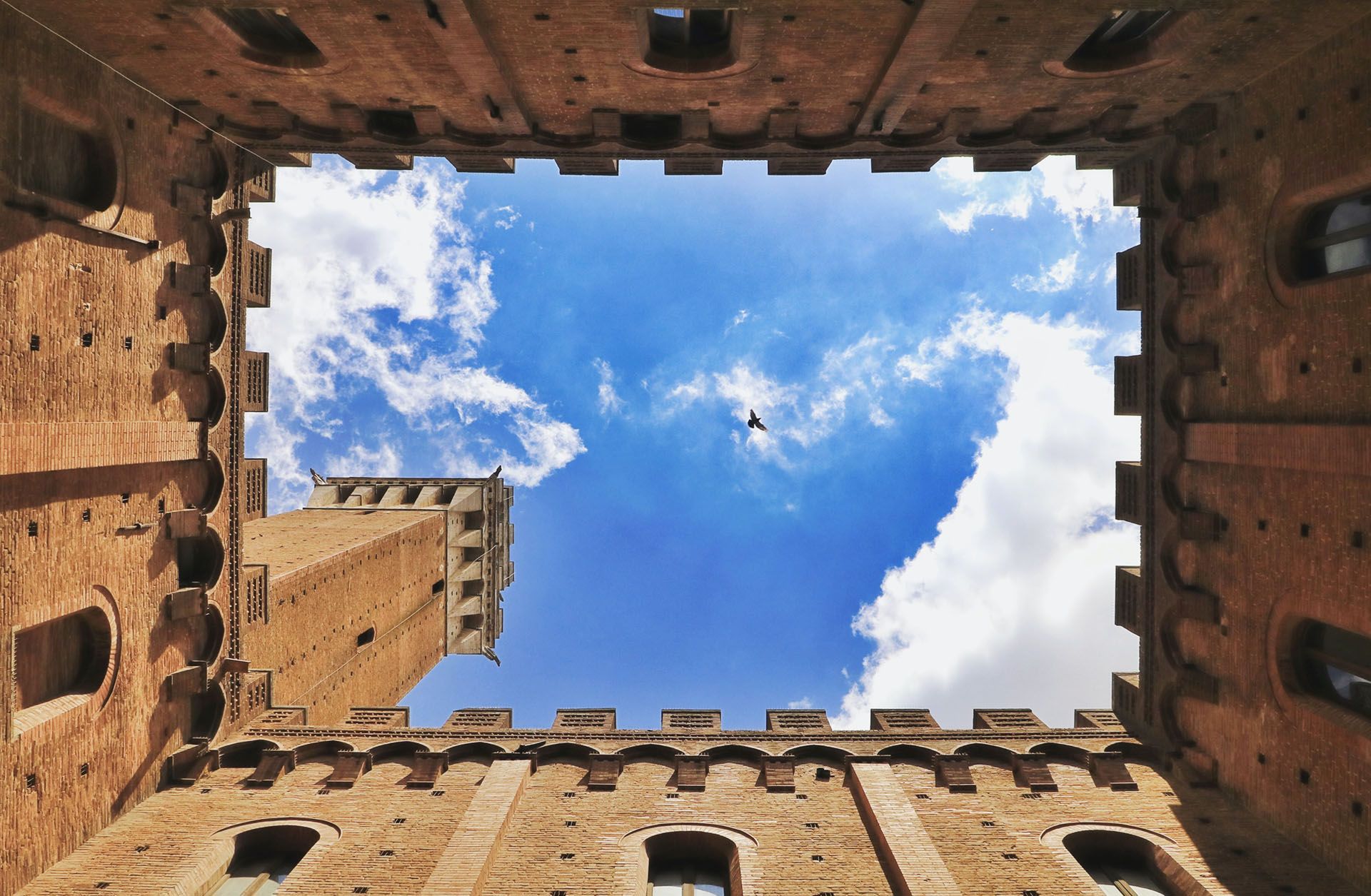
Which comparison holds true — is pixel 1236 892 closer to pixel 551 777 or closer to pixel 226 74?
pixel 551 777

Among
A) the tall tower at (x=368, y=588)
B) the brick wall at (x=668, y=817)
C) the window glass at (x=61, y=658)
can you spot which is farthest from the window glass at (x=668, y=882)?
the window glass at (x=61, y=658)

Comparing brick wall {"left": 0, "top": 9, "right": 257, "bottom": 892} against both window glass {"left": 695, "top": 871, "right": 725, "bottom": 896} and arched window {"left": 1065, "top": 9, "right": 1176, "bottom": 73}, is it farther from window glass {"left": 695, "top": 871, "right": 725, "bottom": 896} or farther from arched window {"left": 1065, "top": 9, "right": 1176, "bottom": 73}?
arched window {"left": 1065, "top": 9, "right": 1176, "bottom": 73}

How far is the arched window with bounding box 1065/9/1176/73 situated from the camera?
44.0 ft

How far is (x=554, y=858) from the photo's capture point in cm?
1271

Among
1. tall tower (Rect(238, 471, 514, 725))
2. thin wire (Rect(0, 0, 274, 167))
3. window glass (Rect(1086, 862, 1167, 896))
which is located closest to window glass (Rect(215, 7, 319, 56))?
thin wire (Rect(0, 0, 274, 167))

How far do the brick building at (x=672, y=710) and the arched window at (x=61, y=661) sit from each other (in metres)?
0.07

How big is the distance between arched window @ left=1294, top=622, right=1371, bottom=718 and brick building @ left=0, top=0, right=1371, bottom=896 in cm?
6

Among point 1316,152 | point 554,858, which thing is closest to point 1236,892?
point 554,858

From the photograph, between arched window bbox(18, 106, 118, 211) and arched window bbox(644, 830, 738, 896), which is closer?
arched window bbox(18, 106, 118, 211)

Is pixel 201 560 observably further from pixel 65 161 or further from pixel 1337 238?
pixel 1337 238

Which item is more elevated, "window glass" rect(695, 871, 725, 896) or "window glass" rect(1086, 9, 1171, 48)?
"window glass" rect(1086, 9, 1171, 48)

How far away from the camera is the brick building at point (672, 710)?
466 inches

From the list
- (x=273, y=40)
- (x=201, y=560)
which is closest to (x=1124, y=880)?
(x=201, y=560)

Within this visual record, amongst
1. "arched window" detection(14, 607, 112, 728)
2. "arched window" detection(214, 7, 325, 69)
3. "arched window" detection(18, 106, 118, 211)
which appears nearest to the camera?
"arched window" detection(18, 106, 118, 211)
